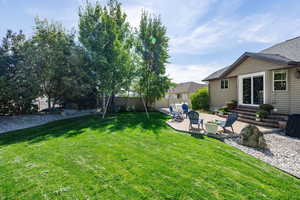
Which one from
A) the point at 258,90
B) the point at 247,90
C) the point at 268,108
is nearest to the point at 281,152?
the point at 268,108

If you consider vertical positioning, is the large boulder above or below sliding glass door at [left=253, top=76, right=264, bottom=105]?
below

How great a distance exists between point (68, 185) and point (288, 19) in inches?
544

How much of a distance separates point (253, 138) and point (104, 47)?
34.9ft

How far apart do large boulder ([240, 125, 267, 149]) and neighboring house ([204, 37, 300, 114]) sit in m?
4.40

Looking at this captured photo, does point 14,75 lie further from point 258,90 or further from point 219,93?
point 258,90

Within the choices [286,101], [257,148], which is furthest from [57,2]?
[286,101]

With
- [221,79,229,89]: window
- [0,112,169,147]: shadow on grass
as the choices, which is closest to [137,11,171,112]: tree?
[221,79,229,89]: window

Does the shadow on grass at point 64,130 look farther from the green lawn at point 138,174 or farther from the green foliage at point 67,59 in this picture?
the green foliage at point 67,59

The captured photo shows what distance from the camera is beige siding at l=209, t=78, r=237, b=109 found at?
11842mm

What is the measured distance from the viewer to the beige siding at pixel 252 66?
8577mm

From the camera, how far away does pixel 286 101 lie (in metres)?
8.01

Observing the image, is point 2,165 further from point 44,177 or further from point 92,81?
point 92,81

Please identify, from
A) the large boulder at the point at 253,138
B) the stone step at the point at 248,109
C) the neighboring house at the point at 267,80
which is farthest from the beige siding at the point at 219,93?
the large boulder at the point at 253,138

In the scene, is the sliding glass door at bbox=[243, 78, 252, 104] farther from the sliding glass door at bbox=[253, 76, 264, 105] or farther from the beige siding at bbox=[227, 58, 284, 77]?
the beige siding at bbox=[227, 58, 284, 77]
